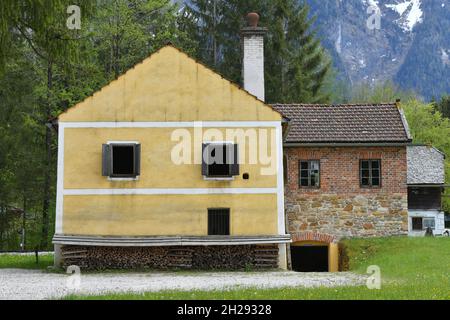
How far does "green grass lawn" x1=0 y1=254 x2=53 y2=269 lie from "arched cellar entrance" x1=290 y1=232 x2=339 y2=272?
8643 millimetres

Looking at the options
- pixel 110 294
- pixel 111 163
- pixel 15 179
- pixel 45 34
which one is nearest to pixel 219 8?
pixel 15 179

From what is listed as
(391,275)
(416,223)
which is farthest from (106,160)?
(416,223)

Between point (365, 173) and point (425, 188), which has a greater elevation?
point (365, 173)

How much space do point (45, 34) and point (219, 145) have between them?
7950 millimetres

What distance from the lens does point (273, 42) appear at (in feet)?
160

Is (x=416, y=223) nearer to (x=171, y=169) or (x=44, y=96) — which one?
(x=44, y=96)

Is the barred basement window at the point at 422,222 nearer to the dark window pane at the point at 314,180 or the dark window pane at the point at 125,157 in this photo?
the dark window pane at the point at 314,180

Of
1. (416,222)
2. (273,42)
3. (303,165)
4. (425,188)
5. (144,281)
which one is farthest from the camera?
(273,42)

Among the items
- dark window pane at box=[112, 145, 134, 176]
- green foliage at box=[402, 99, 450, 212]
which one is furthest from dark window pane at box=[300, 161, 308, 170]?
green foliage at box=[402, 99, 450, 212]

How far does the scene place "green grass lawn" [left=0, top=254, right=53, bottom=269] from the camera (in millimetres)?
24000

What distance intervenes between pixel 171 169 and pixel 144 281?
526 cm

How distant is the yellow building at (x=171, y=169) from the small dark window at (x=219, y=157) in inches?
1.2
